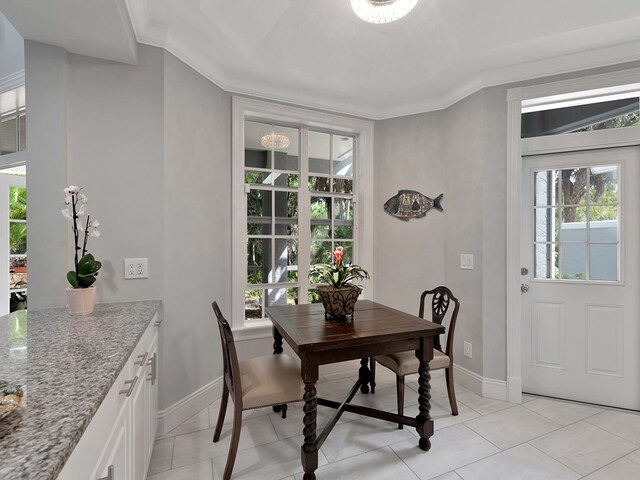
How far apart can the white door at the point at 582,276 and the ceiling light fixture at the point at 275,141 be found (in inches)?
86.4

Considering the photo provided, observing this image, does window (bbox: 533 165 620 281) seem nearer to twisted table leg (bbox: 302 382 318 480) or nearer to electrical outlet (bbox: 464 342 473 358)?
electrical outlet (bbox: 464 342 473 358)

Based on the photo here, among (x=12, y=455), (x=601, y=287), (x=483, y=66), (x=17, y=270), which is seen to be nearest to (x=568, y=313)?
(x=601, y=287)

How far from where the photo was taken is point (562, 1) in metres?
1.82

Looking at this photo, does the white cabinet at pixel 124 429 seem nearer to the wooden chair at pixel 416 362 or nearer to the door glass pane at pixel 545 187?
the wooden chair at pixel 416 362

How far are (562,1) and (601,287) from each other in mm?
2054

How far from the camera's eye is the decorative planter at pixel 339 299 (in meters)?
2.03

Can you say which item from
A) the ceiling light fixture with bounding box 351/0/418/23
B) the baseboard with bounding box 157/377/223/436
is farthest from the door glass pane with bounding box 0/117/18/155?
the ceiling light fixture with bounding box 351/0/418/23

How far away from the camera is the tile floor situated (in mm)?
1732

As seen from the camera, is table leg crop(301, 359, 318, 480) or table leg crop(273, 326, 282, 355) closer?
table leg crop(301, 359, 318, 480)

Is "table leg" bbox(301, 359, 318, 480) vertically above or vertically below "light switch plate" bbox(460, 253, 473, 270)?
below

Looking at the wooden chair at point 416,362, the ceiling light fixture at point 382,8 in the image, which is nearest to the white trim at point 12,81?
the ceiling light fixture at point 382,8

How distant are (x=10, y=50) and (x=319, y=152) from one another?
8.60 ft

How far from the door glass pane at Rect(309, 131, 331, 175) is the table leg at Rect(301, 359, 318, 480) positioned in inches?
84.6

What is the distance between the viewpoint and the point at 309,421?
1639 mm
